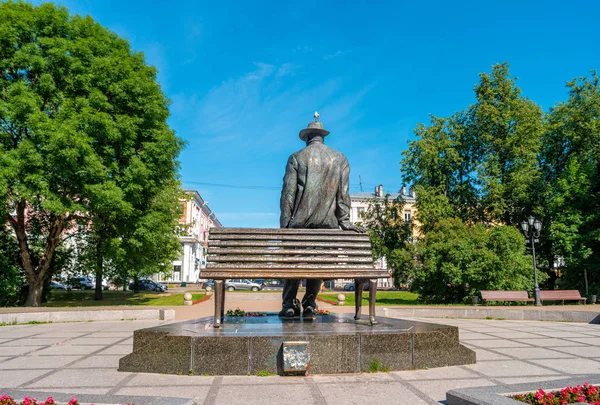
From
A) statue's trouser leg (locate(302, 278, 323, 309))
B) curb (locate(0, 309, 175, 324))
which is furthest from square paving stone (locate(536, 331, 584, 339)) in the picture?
curb (locate(0, 309, 175, 324))

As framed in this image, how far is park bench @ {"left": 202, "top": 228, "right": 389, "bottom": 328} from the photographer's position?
18.7ft

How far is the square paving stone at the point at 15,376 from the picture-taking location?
4.90 m

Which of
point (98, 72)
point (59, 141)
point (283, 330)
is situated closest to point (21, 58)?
point (98, 72)

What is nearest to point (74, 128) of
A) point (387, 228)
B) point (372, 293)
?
point (372, 293)

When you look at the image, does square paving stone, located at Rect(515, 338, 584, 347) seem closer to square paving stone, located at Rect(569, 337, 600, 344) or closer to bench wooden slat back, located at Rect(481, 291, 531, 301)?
square paving stone, located at Rect(569, 337, 600, 344)

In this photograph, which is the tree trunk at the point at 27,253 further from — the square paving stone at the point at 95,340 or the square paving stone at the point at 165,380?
the square paving stone at the point at 165,380

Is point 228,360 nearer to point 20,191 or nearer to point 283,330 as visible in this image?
point 283,330

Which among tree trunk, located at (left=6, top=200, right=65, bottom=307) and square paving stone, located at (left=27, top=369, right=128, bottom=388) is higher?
tree trunk, located at (left=6, top=200, right=65, bottom=307)

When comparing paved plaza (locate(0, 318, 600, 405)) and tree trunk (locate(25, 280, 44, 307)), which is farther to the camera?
tree trunk (locate(25, 280, 44, 307))

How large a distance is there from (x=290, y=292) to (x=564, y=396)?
4.36m

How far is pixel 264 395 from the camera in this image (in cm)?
435

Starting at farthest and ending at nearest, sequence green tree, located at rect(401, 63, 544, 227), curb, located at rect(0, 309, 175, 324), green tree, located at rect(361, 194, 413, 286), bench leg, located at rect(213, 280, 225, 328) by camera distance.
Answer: green tree, located at rect(361, 194, 413, 286)
green tree, located at rect(401, 63, 544, 227)
curb, located at rect(0, 309, 175, 324)
bench leg, located at rect(213, 280, 225, 328)

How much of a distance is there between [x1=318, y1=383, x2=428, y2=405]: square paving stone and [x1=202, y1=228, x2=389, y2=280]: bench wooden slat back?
142 centimetres

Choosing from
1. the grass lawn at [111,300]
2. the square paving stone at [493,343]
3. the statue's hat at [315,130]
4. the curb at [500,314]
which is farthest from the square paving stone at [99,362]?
the grass lawn at [111,300]
